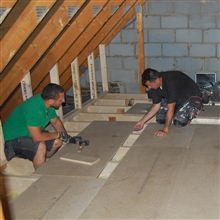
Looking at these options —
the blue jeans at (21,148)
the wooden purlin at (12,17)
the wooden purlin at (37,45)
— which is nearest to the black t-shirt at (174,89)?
the wooden purlin at (37,45)

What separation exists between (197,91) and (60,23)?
5.93 feet

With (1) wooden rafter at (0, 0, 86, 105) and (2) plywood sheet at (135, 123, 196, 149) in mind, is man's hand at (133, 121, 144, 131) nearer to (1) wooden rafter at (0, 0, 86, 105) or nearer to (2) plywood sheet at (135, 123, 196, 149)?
(2) plywood sheet at (135, 123, 196, 149)

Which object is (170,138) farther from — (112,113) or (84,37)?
(84,37)

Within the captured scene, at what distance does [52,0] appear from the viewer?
2.95 metres

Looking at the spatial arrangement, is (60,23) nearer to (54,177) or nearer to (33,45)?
(33,45)

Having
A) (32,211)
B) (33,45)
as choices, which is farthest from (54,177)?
(33,45)

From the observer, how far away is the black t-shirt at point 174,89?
4070 mm

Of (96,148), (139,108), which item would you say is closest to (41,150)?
(96,148)

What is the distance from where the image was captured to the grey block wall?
580cm

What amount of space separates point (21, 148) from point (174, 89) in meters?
1.57

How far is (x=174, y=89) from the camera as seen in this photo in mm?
4086

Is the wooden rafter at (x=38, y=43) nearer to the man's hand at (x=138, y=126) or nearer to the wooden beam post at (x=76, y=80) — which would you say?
the man's hand at (x=138, y=126)

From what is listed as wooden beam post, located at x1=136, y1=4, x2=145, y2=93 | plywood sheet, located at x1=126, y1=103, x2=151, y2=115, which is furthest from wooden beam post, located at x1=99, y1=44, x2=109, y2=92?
plywood sheet, located at x1=126, y1=103, x2=151, y2=115

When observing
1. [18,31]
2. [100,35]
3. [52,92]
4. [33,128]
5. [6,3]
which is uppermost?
[6,3]
